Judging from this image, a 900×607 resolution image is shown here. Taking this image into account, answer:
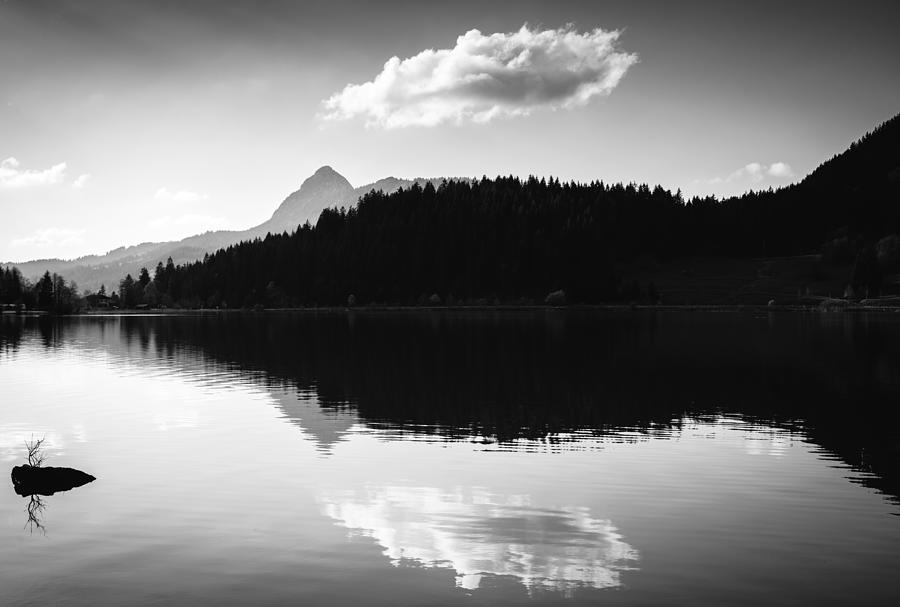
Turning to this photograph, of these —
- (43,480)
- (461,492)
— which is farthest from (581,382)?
(43,480)

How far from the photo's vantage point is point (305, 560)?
17.8 meters

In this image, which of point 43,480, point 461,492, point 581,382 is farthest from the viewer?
point 581,382

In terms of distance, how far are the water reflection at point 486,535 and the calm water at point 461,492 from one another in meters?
0.09

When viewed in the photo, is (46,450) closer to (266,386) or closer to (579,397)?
(266,386)

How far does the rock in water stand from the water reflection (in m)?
9.58

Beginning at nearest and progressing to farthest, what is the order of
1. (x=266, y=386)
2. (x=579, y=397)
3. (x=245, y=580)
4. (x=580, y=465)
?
(x=245, y=580) < (x=580, y=465) < (x=579, y=397) < (x=266, y=386)

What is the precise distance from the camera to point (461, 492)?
79.7 ft

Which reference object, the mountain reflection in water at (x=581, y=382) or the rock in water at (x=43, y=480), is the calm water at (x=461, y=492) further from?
the rock in water at (x=43, y=480)

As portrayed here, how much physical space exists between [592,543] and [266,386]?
131 feet

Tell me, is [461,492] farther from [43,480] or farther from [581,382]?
[581,382]

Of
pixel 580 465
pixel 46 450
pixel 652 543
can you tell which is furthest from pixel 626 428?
pixel 46 450

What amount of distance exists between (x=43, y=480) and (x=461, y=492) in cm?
1495

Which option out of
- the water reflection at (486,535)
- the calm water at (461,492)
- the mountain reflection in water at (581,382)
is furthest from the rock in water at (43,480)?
the mountain reflection in water at (581,382)

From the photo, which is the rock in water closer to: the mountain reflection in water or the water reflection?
the water reflection
